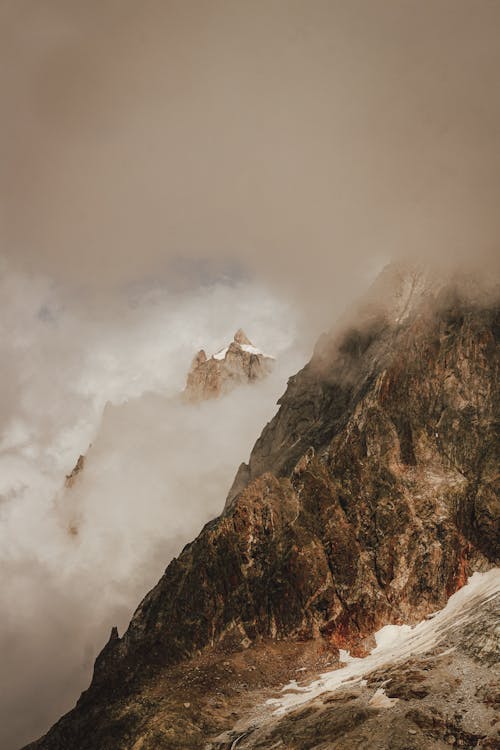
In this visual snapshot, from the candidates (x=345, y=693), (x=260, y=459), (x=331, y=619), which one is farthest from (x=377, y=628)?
(x=260, y=459)

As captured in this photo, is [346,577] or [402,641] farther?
[346,577]

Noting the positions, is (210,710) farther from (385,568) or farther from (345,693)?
→ (385,568)

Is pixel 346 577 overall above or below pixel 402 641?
above

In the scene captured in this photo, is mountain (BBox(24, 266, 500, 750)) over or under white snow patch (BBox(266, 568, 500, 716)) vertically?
over

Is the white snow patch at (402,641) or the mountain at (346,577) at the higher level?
the mountain at (346,577)

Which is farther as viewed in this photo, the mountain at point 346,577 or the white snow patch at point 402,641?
the white snow patch at point 402,641
